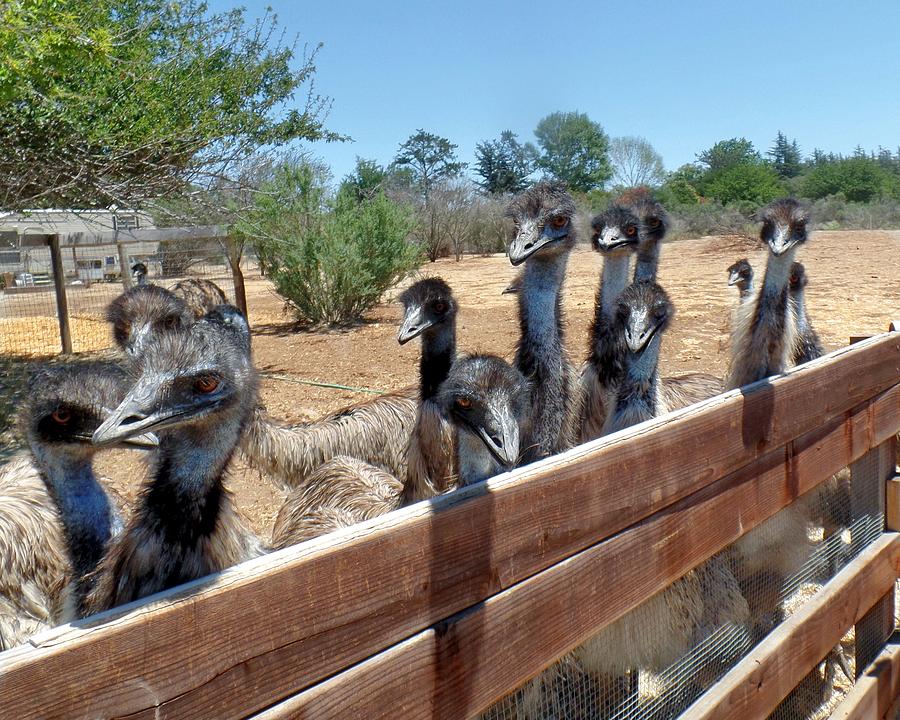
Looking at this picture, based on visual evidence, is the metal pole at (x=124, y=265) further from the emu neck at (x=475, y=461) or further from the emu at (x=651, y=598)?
the emu neck at (x=475, y=461)

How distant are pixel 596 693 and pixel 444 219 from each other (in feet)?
104

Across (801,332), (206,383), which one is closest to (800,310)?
(801,332)

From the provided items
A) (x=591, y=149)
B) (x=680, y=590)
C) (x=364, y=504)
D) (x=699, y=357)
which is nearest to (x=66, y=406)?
A: (x=364, y=504)

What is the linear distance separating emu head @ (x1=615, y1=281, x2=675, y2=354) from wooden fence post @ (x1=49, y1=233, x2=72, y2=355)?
11.4 metres

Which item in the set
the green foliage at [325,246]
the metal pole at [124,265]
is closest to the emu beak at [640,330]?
the green foliage at [325,246]

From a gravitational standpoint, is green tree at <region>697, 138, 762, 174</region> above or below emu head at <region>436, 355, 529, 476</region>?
above

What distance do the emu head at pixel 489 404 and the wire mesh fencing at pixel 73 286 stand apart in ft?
37.9

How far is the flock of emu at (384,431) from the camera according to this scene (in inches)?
83.4

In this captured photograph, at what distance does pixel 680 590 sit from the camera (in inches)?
109

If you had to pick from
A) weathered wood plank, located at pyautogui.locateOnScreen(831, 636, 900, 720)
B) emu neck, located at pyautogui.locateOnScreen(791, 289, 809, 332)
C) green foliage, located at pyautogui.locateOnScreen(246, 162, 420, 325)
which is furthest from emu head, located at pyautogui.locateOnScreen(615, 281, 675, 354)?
green foliage, located at pyautogui.locateOnScreen(246, 162, 420, 325)

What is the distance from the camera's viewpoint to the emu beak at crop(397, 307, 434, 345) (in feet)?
13.6

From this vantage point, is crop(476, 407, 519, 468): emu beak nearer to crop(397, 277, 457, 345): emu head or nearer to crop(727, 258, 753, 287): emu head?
crop(397, 277, 457, 345): emu head

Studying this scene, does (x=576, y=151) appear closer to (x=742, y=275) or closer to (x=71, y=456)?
(x=742, y=275)

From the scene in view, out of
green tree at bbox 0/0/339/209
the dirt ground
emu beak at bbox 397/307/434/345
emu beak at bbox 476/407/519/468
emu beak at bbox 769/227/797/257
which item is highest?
green tree at bbox 0/0/339/209
